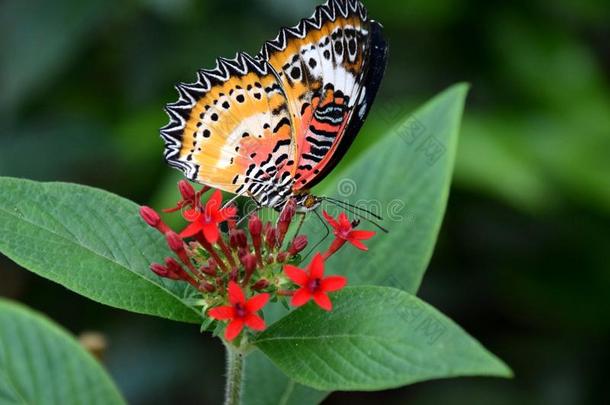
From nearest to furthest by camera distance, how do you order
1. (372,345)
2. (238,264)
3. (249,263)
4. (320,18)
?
(372,345) → (249,263) → (238,264) → (320,18)

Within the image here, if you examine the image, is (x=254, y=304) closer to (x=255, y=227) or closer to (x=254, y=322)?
(x=254, y=322)

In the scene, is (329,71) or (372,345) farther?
(329,71)

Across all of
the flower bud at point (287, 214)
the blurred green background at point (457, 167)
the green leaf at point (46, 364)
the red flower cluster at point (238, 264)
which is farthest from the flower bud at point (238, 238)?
the blurred green background at point (457, 167)

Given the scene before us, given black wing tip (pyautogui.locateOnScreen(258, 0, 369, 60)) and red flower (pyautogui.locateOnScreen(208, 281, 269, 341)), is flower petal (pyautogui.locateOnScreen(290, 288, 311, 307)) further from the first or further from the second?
black wing tip (pyautogui.locateOnScreen(258, 0, 369, 60))

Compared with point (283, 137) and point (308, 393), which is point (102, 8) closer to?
point (283, 137)

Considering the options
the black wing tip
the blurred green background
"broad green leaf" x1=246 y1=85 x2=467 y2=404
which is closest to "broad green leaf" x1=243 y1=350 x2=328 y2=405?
"broad green leaf" x1=246 y1=85 x2=467 y2=404

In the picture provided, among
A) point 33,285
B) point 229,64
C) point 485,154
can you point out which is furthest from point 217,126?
point 33,285

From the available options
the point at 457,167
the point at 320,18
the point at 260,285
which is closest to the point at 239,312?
the point at 260,285
